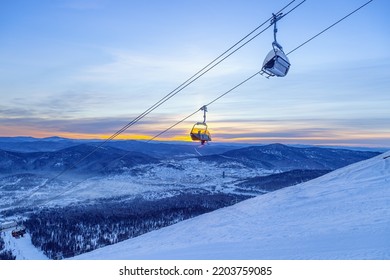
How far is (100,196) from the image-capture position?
19338 cm

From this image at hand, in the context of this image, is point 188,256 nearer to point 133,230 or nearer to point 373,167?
point 373,167

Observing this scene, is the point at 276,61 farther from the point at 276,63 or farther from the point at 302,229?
the point at 302,229

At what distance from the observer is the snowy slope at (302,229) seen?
7.81 meters

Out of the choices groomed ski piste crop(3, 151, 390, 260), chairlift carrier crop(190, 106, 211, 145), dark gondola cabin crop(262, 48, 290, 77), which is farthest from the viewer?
chairlift carrier crop(190, 106, 211, 145)

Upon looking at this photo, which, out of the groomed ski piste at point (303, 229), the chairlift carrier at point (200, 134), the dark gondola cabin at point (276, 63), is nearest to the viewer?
the groomed ski piste at point (303, 229)

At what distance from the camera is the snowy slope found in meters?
7.81

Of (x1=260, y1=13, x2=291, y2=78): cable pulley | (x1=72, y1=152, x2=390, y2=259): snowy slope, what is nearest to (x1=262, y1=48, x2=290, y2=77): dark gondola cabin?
(x1=260, y1=13, x2=291, y2=78): cable pulley

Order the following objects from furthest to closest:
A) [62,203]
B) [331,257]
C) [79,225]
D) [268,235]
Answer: [62,203] < [79,225] < [268,235] < [331,257]

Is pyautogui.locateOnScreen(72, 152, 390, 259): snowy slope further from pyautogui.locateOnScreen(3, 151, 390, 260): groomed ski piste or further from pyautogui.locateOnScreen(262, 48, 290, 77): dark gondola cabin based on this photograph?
pyautogui.locateOnScreen(262, 48, 290, 77): dark gondola cabin

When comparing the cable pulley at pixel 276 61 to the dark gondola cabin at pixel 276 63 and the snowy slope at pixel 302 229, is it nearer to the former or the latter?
the dark gondola cabin at pixel 276 63

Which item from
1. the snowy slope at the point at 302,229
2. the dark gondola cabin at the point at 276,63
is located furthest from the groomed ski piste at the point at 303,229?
the dark gondola cabin at the point at 276,63
